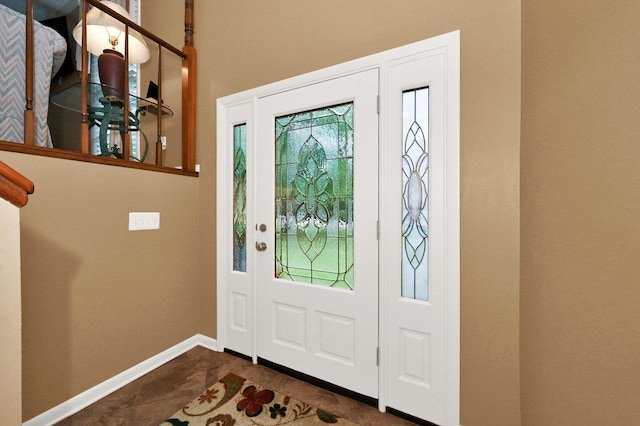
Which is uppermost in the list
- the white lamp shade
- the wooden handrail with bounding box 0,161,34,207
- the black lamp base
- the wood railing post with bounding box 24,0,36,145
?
the white lamp shade

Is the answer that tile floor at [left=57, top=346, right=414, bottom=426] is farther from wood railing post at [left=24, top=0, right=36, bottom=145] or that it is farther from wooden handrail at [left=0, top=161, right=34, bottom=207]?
wood railing post at [left=24, top=0, right=36, bottom=145]

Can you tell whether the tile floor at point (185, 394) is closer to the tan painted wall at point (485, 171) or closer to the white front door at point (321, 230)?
the white front door at point (321, 230)

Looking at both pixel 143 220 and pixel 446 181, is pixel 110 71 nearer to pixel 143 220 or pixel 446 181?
pixel 143 220

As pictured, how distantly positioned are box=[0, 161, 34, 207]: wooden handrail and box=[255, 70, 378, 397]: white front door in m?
1.34

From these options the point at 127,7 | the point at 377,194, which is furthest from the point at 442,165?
the point at 127,7

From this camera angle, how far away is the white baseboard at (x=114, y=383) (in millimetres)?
1530

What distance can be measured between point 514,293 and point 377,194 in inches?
32.3

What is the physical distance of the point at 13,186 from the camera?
2.55 ft

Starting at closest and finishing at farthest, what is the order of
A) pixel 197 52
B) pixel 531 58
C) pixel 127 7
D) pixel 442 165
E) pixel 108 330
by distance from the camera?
pixel 531 58 → pixel 442 165 → pixel 108 330 → pixel 197 52 → pixel 127 7

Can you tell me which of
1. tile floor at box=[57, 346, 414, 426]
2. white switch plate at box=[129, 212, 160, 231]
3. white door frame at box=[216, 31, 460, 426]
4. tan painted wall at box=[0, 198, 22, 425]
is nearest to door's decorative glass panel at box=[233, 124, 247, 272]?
white door frame at box=[216, 31, 460, 426]

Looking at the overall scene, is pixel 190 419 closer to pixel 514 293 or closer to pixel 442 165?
pixel 514 293

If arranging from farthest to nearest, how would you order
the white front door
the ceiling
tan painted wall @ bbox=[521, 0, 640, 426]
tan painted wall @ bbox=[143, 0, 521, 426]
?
the ceiling, the white front door, tan painted wall @ bbox=[143, 0, 521, 426], tan painted wall @ bbox=[521, 0, 640, 426]

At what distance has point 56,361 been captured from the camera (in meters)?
1.56

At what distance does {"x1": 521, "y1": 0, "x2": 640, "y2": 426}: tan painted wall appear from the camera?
0.57 meters
